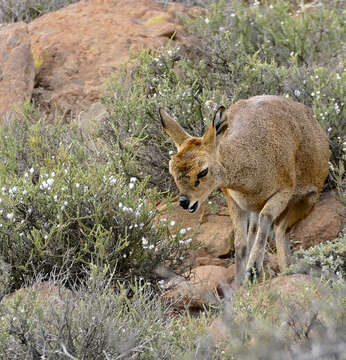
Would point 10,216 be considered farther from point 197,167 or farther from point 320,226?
point 320,226

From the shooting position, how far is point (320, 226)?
796 centimetres

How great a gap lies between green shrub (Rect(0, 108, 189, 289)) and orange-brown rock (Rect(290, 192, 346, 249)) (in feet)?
4.56

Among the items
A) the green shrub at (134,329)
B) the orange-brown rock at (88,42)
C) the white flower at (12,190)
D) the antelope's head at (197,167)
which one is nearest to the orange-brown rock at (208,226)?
the antelope's head at (197,167)

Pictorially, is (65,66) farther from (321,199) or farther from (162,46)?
(321,199)

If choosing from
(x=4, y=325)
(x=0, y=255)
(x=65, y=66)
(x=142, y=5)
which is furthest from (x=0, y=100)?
(x=4, y=325)

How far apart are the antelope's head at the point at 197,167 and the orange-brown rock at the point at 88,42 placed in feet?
12.7

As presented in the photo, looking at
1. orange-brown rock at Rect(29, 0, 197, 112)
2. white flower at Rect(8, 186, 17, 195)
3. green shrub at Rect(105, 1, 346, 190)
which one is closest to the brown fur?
green shrub at Rect(105, 1, 346, 190)

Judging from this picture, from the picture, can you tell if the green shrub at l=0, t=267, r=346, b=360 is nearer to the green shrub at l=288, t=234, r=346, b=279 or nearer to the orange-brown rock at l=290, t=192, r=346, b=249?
the green shrub at l=288, t=234, r=346, b=279

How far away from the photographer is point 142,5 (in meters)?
12.2

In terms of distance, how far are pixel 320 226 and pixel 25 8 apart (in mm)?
7378

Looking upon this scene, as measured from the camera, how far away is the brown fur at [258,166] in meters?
6.57

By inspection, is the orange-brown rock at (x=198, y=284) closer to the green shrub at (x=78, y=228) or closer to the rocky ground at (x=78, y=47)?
the green shrub at (x=78, y=228)

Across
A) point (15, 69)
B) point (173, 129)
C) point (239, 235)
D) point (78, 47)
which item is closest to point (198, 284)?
point (239, 235)

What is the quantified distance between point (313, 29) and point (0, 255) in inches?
249
